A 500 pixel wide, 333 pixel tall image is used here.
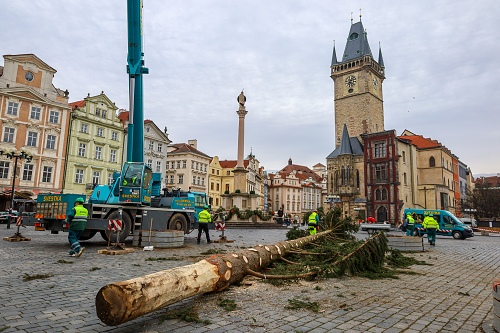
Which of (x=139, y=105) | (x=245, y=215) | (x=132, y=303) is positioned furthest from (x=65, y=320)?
(x=245, y=215)

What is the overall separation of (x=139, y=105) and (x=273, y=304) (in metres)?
13.6

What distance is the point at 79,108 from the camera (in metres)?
39.8

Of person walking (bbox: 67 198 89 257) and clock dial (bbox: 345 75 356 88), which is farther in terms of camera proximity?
clock dial (bbox: 345 75 356 88)

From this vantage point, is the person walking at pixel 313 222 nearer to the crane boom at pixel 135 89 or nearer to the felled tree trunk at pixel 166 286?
the felled tree trunk at pixel 166 286

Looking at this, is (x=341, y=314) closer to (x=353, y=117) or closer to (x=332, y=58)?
(x=353, y=117)

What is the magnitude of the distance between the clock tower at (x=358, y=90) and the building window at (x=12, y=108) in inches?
1967

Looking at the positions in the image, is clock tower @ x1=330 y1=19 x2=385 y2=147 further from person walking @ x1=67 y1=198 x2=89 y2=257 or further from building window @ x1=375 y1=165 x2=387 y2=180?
person walking @ x1=67 y1=198 x2=89 y2=257

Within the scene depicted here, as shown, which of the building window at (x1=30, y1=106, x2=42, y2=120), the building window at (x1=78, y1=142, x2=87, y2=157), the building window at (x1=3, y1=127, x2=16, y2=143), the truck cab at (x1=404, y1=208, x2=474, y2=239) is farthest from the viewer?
the building window at (x1=78, y1=142, x2=87, y2=157)

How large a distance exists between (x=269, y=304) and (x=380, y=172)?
172 ft

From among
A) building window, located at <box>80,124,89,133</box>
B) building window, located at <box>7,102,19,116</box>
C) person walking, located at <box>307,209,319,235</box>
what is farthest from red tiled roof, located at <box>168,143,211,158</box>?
person walking, located at <box>307,209,319,235</box>

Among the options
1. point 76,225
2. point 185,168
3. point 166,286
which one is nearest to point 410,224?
point 76,225

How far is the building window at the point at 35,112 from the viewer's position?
35.5m

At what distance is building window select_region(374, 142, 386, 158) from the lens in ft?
176

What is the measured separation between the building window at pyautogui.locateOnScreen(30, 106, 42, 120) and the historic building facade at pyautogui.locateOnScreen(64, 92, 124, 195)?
345 cm
